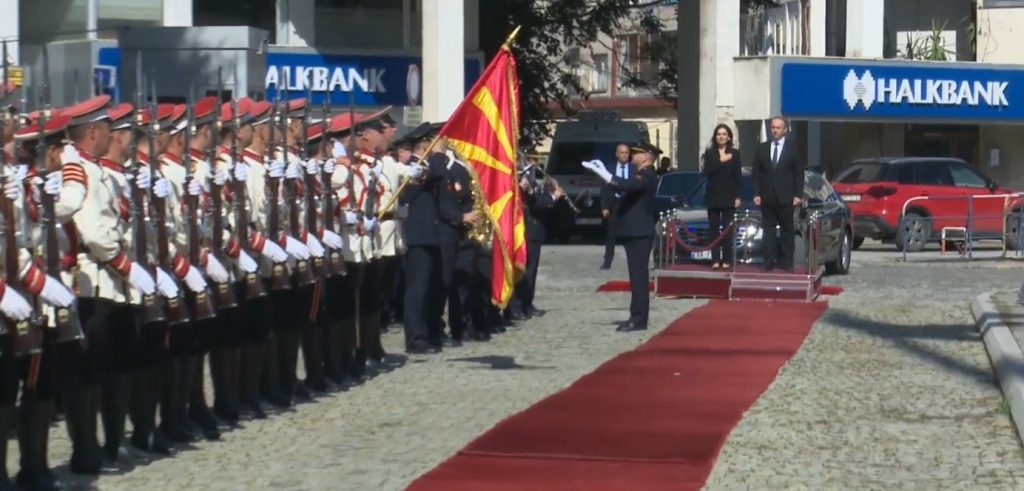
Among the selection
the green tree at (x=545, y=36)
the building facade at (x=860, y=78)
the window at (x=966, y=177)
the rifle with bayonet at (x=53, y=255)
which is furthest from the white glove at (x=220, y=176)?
the green tree at (x=545, y=36)

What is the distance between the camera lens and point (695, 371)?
14.0m

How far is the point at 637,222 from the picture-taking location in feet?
55.5

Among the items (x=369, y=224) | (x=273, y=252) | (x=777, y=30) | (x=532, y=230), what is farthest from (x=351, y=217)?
(x=777, y=30)

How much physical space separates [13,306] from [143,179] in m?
1.53

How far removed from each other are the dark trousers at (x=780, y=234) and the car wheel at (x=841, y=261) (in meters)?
3.54

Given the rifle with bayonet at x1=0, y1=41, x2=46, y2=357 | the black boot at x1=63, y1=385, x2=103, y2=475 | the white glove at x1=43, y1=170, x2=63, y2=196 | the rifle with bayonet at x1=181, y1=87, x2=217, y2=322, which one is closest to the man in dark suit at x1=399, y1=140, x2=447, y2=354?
the rifle with bayonet at x1=181, y1=87, x2=217, y2=322

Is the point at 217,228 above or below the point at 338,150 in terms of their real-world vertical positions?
below

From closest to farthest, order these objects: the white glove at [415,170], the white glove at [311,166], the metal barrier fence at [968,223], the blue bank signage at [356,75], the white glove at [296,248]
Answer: the white glove at [296,248] → the white glove at [311,166] → the white glove at [415,170] → the metal barrier fence at [968,223] → the blue bank signage at [356,75]

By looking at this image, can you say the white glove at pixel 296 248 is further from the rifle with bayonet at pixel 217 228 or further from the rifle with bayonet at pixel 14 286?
the rifle with bayonet at pixel 14 286

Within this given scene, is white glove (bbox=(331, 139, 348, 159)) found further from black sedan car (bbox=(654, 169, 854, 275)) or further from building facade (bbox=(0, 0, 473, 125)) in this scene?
building facade (bbox=(0, 0, 473, 125))

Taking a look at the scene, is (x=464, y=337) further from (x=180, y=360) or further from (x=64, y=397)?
(x=64, y=397)

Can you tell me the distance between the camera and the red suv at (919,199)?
99.7 feet

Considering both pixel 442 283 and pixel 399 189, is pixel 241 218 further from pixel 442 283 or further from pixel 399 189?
pixel 442 283

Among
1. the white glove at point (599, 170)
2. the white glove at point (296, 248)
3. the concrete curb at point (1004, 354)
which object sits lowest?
the concrete curb at point (1004, 354)
